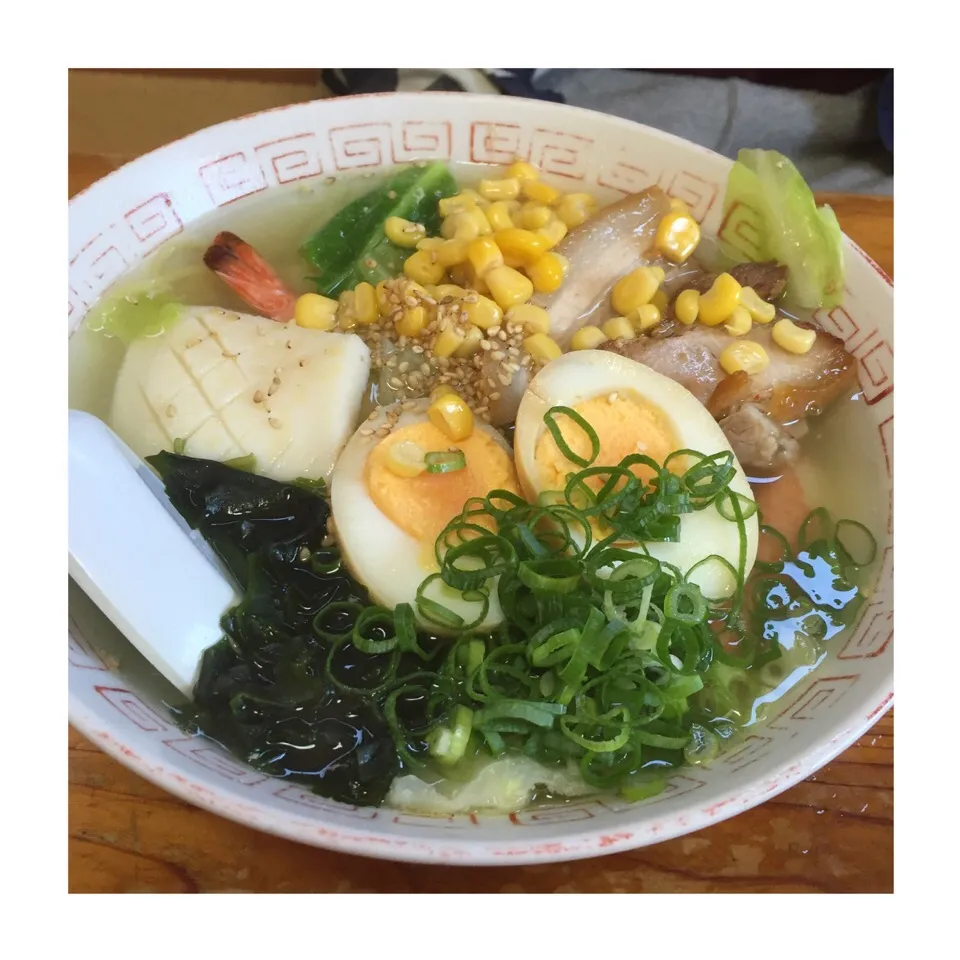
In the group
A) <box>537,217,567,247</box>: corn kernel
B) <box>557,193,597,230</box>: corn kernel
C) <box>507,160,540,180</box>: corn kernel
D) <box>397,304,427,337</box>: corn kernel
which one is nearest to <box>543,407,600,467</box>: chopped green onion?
<box>397,304,427,337</box>: corn kernel

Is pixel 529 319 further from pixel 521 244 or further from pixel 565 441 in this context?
pixel 565 441

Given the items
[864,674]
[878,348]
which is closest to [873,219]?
[878,348]

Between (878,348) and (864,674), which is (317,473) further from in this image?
(878,348)

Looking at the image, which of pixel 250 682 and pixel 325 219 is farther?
pixel 325 219

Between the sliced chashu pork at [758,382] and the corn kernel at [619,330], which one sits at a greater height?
the corn kernel at [619,330]

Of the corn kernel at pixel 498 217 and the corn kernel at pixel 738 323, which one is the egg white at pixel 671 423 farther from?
the corn kernel at pixel 498 217

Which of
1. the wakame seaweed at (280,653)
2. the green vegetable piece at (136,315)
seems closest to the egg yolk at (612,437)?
the wakame seaweed at (280,653)
